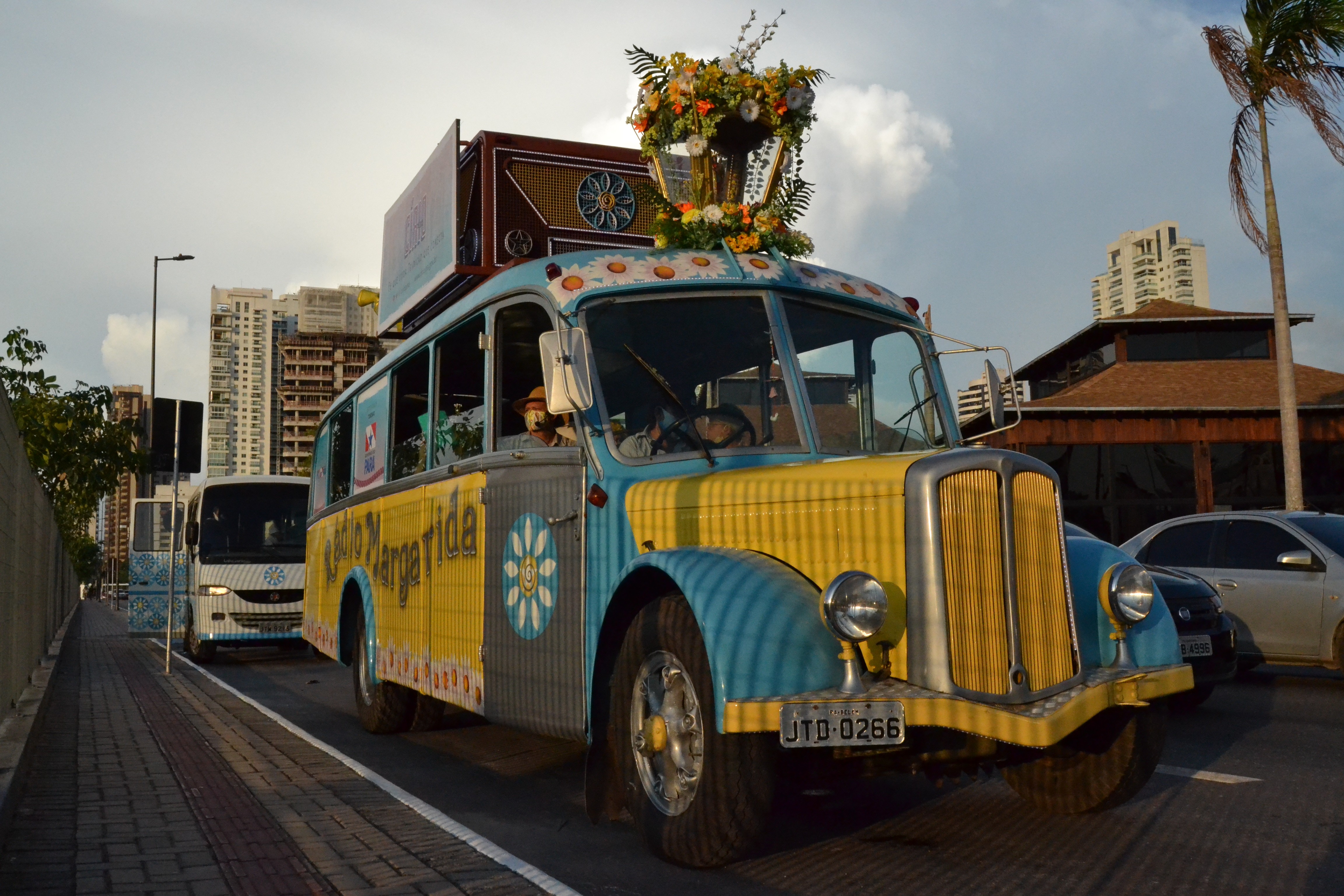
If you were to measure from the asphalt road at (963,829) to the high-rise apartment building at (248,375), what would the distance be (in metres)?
167

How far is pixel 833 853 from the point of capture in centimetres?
495

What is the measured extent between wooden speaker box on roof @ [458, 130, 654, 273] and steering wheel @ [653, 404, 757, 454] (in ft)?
15.2

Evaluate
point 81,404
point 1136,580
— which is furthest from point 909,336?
point 81,404

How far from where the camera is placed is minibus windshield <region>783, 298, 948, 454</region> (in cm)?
571

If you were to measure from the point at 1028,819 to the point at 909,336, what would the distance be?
8.07 feet

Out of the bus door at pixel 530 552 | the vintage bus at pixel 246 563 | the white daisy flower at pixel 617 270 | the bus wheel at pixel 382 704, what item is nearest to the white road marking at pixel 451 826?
the bus wheel at pixel 382 704

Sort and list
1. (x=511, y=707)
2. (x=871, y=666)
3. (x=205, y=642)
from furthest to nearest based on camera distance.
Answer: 1. (x=205, y=642)
2. (x=511, y=707)
3. (x=871, y=666)

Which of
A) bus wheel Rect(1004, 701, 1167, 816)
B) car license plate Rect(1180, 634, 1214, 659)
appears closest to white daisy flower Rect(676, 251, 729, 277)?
bus wheel Rect(1004, 701, 1167, 816)

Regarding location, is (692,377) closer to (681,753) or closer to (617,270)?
(617,270)

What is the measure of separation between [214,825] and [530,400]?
2.53m

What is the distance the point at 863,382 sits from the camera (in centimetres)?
598

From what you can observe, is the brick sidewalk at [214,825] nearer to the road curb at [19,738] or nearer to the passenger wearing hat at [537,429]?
the road curb at [19,738]

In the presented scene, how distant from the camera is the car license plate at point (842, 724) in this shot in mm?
4074

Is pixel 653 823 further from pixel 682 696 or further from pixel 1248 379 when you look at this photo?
pixel 1248 379
